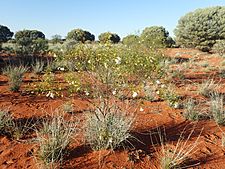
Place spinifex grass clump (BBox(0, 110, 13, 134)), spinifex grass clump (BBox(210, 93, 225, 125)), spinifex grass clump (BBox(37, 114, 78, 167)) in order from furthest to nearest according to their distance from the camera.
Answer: spinifex grass clump (BBox(210, 93, 225, 125)) → spinifex grass clump (BBox(0, 110, 13, 134)) → spinifex grass clump (BBox(37, 114, 78, 167))

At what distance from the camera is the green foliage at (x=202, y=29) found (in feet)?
101

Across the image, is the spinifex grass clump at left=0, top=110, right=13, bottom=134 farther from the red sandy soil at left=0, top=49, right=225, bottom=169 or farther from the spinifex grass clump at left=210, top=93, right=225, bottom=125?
the spinifex grass clump at left=210, top=93, right=225, bottom=125

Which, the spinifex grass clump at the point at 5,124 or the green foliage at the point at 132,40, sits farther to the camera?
the green foliage at the point at 132,40

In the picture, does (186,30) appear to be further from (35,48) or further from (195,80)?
(195,80)

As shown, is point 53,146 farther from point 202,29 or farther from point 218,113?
point 202,29

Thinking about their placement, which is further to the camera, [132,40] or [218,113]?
[132,40]

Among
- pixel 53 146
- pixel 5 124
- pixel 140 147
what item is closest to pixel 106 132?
pixel 140 147

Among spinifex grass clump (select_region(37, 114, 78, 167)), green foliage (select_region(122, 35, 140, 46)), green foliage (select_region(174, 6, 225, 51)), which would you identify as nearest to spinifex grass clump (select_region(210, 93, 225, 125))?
spinifex grass clump (select_region(37, 114, 78, 167))

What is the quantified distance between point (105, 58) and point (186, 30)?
26.3m

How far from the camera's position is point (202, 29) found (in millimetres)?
31047

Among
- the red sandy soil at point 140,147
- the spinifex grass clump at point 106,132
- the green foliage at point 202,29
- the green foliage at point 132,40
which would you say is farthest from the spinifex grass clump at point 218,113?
the green foliage at point 202,29

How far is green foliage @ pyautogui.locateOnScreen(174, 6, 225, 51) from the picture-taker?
1213 inches

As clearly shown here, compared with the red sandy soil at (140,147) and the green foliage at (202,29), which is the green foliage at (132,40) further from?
the green foliage at (202,29)

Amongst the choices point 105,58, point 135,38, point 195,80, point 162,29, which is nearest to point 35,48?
point 135,38
